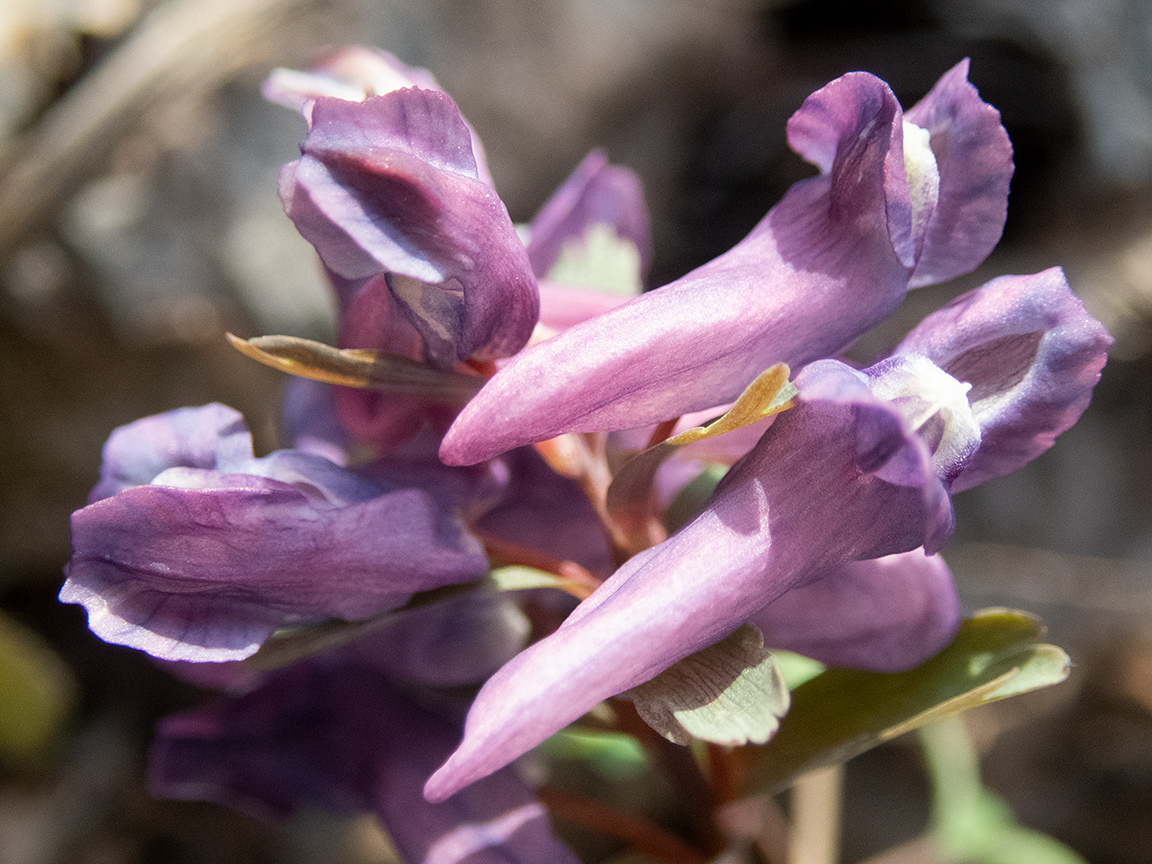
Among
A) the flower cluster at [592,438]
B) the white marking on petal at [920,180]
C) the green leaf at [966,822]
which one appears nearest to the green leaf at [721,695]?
the flower cluster at [592,438]

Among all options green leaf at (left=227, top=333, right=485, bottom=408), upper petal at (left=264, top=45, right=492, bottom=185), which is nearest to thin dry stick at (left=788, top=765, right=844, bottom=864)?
green leaf at (left=227, top=333, right=485, bottom=408)

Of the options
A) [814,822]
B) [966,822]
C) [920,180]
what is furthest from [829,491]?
[966,822]

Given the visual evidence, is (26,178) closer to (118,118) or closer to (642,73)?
(118,118)

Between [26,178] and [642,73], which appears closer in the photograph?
[26,178]

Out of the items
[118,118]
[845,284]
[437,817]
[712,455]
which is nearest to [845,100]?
[845,284]

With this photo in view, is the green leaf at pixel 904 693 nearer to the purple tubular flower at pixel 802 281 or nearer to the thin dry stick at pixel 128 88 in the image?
the purple tubular flower at pixel 802 281

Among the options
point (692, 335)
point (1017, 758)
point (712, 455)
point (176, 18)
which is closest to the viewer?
point (692, 335)

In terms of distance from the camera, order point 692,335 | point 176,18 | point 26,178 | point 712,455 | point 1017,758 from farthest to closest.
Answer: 1. point 1017,758
2. point 176,18
3. point 26,178
4. point 712,455
5. point 692,335
